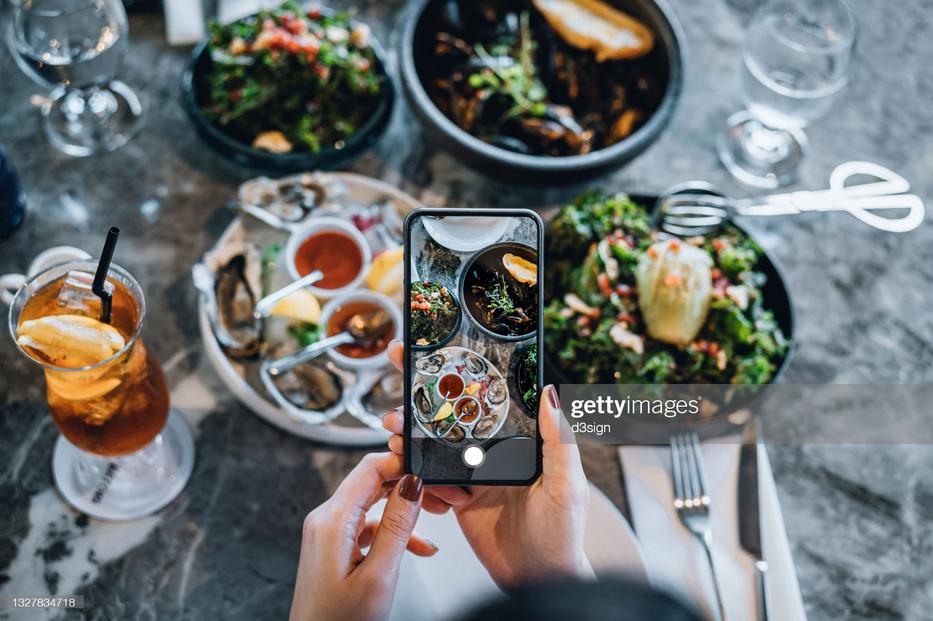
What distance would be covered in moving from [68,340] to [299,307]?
39 cm

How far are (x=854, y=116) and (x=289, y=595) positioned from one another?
1.52 meters

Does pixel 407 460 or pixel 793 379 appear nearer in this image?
pixel 407 460

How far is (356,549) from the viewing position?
1.09 m

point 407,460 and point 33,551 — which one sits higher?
point 407,460

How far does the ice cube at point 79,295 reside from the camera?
1133mm

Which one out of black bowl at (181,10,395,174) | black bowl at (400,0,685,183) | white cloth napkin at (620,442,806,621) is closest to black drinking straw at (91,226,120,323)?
Result: black bowl at (181,10,395,174)

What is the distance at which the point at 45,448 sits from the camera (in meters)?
1.37

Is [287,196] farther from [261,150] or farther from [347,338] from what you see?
[347,338]

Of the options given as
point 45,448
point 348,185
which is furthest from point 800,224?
point 45,448

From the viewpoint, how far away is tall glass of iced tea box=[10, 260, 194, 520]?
3.51 ft

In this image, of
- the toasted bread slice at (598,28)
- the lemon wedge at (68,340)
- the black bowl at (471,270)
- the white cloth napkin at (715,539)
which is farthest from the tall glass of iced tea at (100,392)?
the toasted bread slice at (598,28)

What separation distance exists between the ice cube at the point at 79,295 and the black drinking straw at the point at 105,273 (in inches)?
1.8

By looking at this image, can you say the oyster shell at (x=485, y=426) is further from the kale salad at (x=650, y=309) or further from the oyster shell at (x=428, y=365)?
the kale salad at (x=650, y=309)

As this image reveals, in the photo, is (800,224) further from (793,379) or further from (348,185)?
(348,185)
